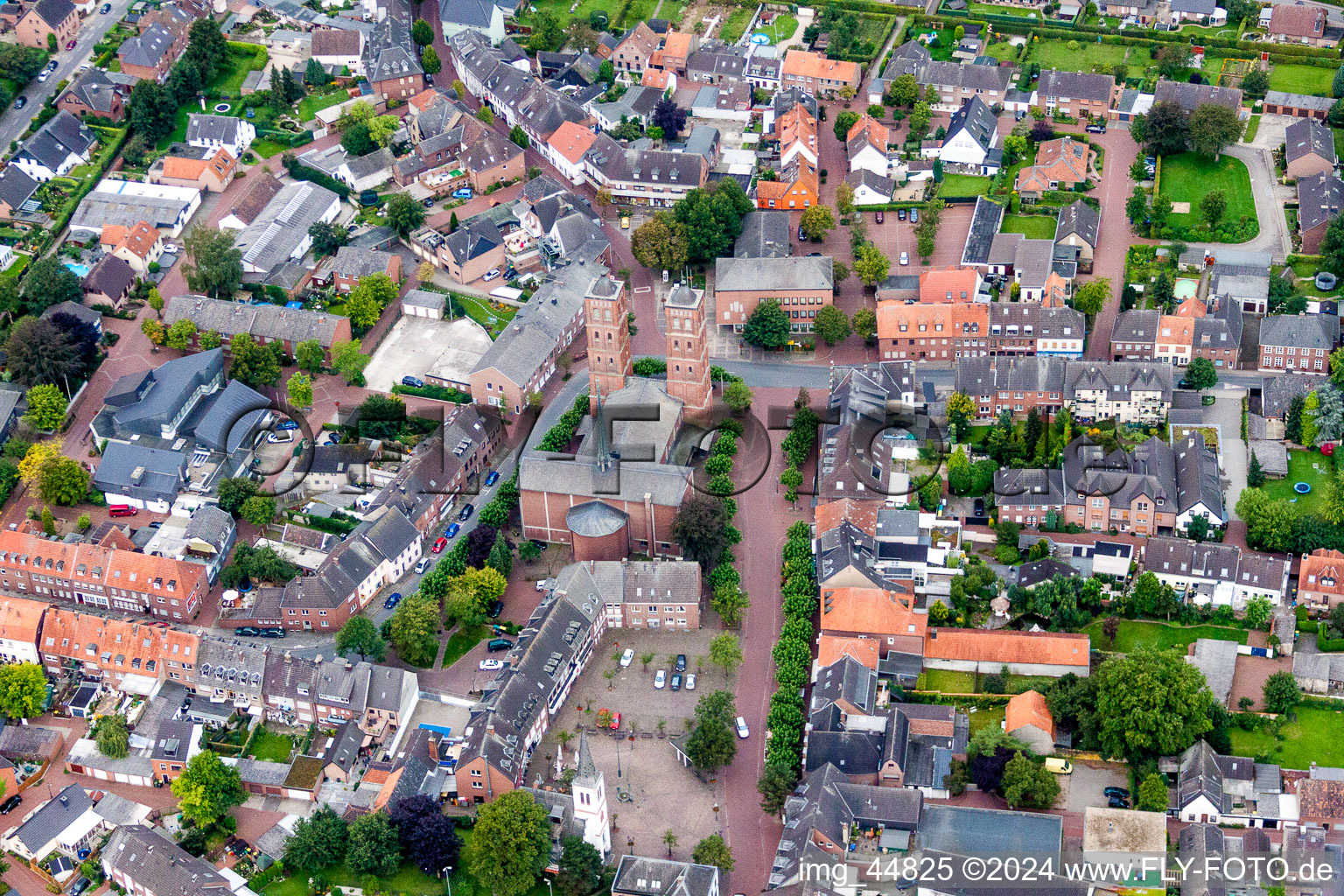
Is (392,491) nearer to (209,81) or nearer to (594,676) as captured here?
(594,676)

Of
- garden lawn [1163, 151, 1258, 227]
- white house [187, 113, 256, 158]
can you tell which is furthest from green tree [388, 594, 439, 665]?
garden lawn [1163, 151, 1258, 227]

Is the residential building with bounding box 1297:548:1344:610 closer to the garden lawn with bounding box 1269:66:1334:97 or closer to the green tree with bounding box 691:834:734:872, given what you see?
the green tree with bounding box 691:834:734:872

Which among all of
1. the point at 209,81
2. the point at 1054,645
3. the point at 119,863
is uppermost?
the point at 209,81

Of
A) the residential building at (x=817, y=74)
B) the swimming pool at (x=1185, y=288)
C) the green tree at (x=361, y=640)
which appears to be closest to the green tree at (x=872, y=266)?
the swimming pool at (x=1185, y=288)

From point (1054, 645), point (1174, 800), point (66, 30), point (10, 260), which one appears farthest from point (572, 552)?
point (66, 30)

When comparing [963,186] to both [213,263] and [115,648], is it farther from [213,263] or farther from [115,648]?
[115,648]

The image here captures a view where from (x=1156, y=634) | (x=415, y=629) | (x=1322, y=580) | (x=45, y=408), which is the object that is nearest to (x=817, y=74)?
(x=1156, y=634)

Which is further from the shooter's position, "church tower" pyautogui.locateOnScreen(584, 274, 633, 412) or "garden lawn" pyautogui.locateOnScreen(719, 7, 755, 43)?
"garden lawn" pyautogui.locateOnScreen(719, 7, 755, 43)
